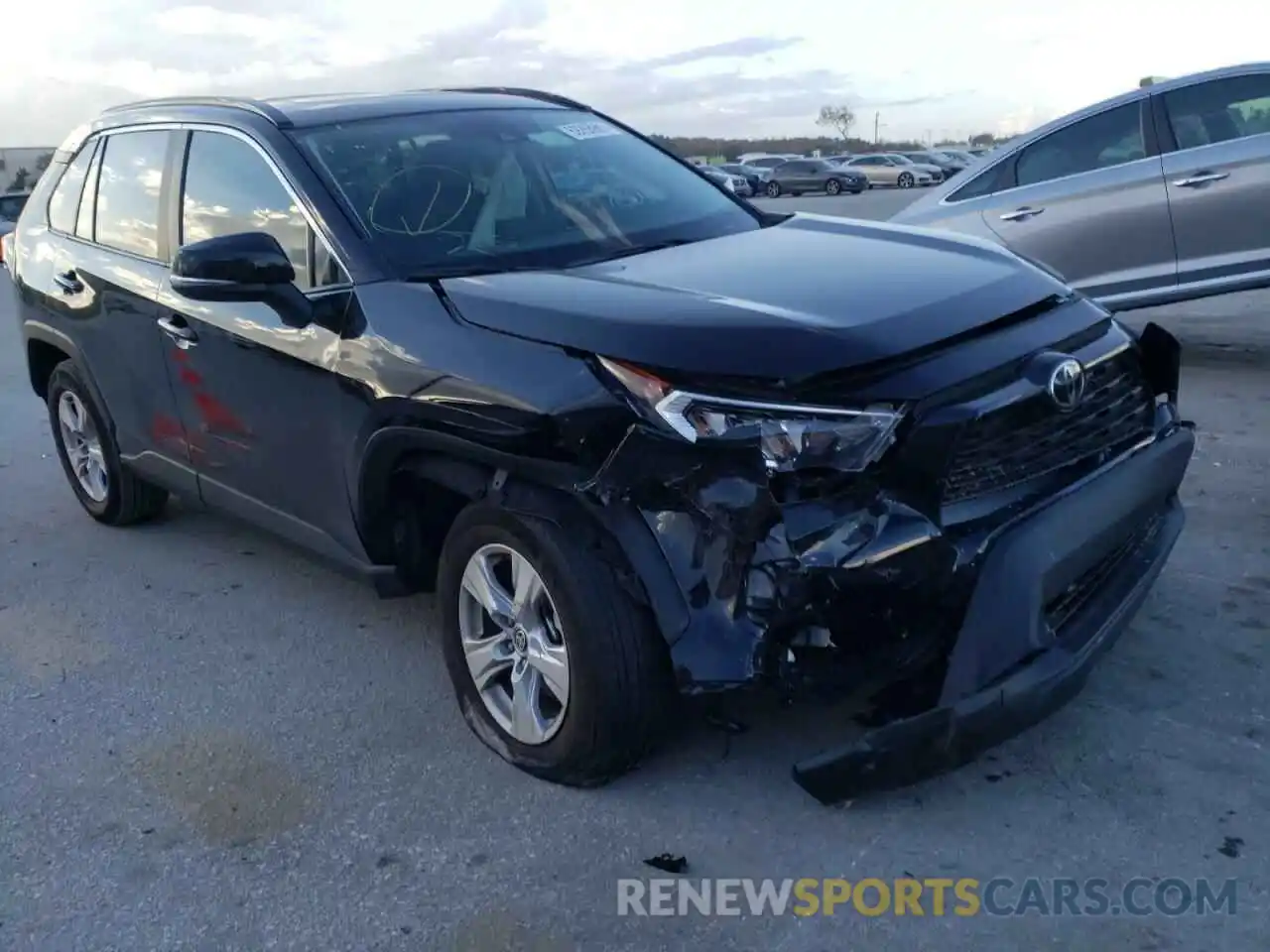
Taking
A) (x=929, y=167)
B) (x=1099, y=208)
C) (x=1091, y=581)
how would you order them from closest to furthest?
(x=1091, y=581) < (x=1099, y=208) < (x=929, y=167)

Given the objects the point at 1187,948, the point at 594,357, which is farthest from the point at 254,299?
the point at 1187,948

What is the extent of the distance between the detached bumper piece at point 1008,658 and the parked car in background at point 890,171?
4639 cm

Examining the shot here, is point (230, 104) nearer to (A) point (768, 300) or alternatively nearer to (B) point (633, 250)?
(B) point (633, 250)

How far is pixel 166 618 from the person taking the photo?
4.86 metres

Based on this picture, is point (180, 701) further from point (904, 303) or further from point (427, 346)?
point (904, 303)

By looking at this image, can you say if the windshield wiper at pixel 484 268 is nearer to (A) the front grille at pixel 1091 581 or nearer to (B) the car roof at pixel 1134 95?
(A) the front grille at pixel 1091 581

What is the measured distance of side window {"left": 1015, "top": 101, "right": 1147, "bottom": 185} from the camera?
7.79 metres

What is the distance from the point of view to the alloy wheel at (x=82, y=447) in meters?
5.82

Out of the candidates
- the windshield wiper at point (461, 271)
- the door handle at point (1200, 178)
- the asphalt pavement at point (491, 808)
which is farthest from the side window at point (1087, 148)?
the windshield wiper at point (461, 271)

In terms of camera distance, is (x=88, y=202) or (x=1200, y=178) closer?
(x=88, y=202)

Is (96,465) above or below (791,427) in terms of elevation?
below

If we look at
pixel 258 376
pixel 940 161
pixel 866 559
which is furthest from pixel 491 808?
pixel 940 161

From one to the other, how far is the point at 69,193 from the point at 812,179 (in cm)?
4310

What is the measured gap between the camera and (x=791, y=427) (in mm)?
2889
